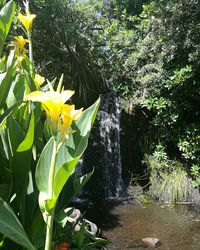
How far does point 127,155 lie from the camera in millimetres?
7008

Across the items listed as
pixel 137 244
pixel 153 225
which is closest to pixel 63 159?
pixel 137 244

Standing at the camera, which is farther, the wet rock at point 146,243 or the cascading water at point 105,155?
the cascading water at point 105,155

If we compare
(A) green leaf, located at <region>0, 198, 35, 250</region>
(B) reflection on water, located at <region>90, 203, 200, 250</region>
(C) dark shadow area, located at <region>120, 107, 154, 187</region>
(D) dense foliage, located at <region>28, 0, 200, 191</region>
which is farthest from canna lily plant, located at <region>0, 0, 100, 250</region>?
(C) dark shadow area, located at <region>120, 107, 154, 187</region>

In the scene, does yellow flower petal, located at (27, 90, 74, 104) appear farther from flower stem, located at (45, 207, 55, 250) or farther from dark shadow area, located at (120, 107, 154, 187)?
dark shadow area, located at (120, 107, 154, 187)

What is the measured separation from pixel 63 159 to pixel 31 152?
0.16 m

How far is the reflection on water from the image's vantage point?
4438mm

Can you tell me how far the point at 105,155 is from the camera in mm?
6824

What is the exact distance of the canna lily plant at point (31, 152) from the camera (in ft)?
2.97

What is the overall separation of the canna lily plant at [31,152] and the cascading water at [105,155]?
5212 mm

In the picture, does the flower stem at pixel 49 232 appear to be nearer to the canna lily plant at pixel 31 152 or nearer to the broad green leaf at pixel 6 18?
the canna lily plant at pixel 31 152

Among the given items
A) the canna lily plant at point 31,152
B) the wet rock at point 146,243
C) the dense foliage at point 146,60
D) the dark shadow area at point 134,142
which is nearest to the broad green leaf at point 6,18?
the canna lily plant at point 31,152

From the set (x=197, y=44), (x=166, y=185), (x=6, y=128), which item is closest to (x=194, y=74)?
(x=197, y=44)

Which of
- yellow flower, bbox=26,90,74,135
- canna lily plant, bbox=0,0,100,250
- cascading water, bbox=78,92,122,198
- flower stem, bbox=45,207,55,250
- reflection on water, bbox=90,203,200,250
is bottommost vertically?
reflection on water, bbox=90,203,200,250

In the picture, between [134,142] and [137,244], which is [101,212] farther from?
[134,142]
